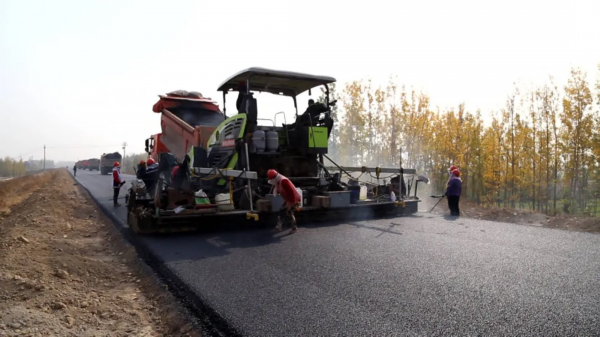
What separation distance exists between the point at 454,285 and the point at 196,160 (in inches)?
238

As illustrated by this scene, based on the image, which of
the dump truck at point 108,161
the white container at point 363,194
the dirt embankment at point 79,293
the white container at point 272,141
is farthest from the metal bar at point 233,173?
the dump truck at point 108,161

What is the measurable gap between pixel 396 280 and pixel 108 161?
157ft

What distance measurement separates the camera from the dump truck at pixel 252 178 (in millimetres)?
6902

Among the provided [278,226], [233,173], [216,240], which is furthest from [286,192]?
[216,240]

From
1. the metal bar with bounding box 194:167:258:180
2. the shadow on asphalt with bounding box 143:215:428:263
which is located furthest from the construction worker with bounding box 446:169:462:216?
the metal bar with bounding box 194:167:258:180

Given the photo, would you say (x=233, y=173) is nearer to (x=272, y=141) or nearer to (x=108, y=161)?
(x=272, y=141)

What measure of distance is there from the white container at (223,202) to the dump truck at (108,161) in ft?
140

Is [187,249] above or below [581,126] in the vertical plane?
below

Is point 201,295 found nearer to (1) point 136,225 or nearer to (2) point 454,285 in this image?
(2) point 454,285

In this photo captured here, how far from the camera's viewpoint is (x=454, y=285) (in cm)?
375

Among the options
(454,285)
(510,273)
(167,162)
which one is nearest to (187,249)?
(167,162)

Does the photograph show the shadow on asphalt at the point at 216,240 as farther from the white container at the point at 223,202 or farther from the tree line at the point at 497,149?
the tree line at the point at 497,149

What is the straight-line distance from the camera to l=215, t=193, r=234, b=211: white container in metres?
7.12

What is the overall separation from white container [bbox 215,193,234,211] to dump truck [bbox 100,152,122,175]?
4257 cm
